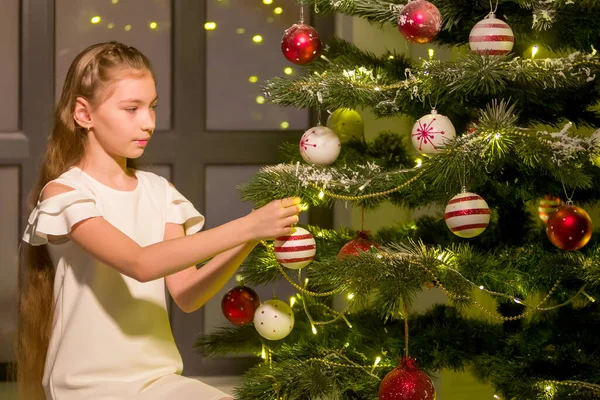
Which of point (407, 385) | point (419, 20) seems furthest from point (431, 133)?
point (407, 385)

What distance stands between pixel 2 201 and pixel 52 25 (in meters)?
0.52

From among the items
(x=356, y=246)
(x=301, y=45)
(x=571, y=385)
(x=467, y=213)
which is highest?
(x=301, y=45)

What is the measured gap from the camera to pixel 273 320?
173 centimetres

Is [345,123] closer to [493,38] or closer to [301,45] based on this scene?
[301,45]

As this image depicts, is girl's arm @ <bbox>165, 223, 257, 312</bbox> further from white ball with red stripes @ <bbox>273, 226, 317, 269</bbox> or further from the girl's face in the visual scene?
the girl's face

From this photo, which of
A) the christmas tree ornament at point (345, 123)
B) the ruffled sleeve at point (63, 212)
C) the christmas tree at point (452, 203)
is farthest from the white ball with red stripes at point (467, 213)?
the ruffled sleeve at point (63, 212)

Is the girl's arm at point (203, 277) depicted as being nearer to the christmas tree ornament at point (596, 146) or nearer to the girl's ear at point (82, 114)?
the girl's ear at point (82, 114)

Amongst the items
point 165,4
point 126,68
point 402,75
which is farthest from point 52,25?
point 402,75

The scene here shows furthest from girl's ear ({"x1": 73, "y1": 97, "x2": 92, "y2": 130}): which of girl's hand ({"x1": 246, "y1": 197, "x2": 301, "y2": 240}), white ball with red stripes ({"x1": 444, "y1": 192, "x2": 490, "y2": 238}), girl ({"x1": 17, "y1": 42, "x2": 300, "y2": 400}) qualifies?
white ball with red stripes ({"x1": 444, "y1": 192, "x2": 490, "y2": 238})

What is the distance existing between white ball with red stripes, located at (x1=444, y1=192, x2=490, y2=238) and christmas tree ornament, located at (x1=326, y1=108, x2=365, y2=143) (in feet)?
1.64

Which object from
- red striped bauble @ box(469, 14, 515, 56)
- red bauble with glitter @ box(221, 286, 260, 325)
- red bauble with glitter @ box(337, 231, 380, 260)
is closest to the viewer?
red striped bauble @ box(469, 14, 515, 56)

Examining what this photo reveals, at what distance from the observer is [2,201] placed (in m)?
2.41

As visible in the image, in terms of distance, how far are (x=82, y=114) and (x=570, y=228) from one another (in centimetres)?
91

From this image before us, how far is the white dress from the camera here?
58.9 inches
